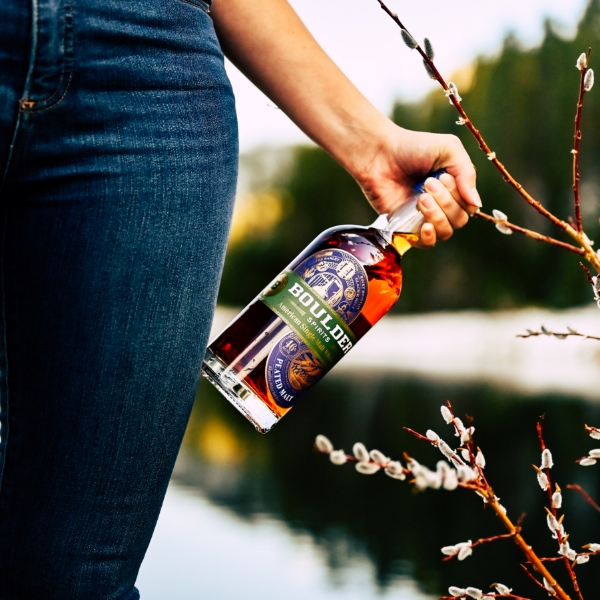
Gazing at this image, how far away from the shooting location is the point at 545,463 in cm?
58

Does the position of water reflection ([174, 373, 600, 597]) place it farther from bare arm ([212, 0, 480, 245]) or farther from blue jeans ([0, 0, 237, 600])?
blue jeans ([0, 0, 237, 600])

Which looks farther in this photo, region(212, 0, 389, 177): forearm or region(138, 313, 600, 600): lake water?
region(138, 313, 600, 600): lake water

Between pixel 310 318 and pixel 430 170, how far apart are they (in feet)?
0.79

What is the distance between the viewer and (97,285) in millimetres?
560

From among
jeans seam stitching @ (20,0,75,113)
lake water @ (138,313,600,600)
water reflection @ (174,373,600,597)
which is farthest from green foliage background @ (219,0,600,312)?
jeans seam stitching @ (20,0,75,113)

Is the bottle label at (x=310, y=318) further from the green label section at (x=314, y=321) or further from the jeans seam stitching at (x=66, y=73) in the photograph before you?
the jeans seam stitching at (x=66, y=73)

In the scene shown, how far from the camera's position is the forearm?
0.77 m

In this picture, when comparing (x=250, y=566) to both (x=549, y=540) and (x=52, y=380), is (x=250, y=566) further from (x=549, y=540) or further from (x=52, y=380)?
(x=52, y=380)

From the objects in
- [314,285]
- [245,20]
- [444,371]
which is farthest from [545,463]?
[444,371]

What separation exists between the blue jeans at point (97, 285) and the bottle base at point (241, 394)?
0.28 m

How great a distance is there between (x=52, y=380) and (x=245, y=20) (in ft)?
1.40

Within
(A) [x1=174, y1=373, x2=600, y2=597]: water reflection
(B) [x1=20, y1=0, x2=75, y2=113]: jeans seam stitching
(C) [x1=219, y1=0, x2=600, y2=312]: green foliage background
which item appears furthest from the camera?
(C) [x1=219, y1=0, x2=600, y2=312]: green foliage background

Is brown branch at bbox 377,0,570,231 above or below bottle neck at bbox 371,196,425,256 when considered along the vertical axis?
above

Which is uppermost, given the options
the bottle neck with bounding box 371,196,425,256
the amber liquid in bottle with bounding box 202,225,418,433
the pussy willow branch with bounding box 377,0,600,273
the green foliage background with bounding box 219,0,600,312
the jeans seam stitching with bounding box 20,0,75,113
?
the jeans seam stitching with bounding box 20,0,75,113
